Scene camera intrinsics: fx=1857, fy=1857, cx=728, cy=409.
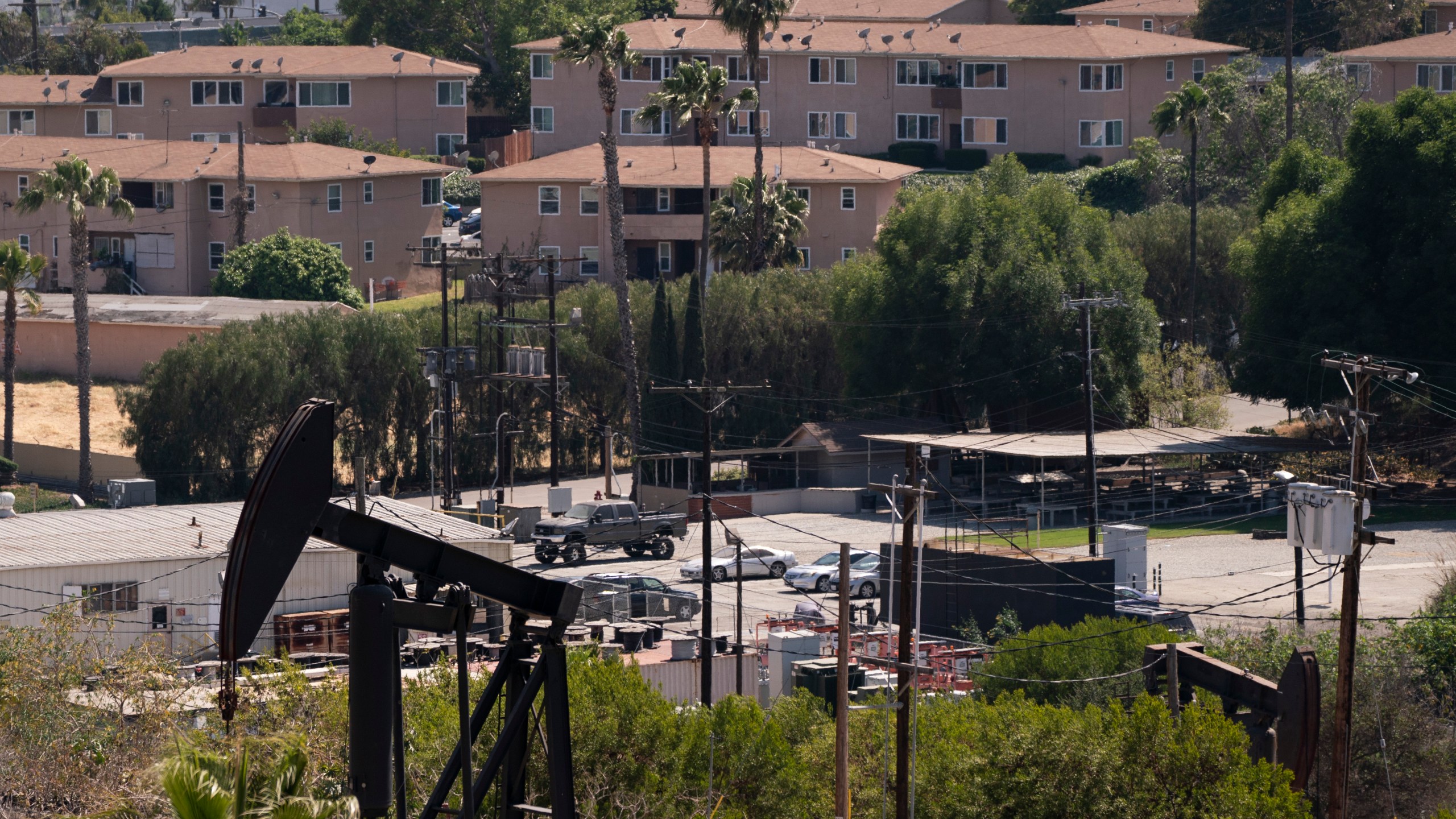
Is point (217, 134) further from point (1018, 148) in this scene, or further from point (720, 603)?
point (720, 603)

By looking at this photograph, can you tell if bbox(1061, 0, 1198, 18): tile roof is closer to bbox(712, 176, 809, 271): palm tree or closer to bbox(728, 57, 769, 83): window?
bbox(728, 57, 769, 83): window

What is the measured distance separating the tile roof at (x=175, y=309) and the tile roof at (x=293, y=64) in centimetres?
2750

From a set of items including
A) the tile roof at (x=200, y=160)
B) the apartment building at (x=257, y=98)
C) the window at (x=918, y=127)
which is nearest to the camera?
the tile roof at (x=200, y=160)

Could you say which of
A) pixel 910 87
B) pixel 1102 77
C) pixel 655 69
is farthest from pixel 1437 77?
pixel 655 69

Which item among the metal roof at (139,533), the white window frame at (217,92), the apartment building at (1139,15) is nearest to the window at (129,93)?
the white window frame at (217,92)

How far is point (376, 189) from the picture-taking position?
9931 centimetres

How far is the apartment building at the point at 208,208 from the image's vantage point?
95.8 metres

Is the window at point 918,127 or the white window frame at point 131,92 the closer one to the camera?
the window at point 918,127

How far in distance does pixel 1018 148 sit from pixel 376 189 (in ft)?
125

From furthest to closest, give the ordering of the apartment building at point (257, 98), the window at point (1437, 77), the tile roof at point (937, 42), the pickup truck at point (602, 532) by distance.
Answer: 1. the apartment building at point (257, 98)
2. the tile roof at point (937, 42)
3. the window at point (1437, 77)
4. the pickup truck at point (602, 532)

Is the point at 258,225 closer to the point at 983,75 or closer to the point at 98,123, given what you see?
the point at 98,123

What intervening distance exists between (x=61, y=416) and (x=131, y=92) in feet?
134

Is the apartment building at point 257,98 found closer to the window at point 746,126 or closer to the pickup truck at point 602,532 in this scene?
the window at point 746,126

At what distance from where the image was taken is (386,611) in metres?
11.3
